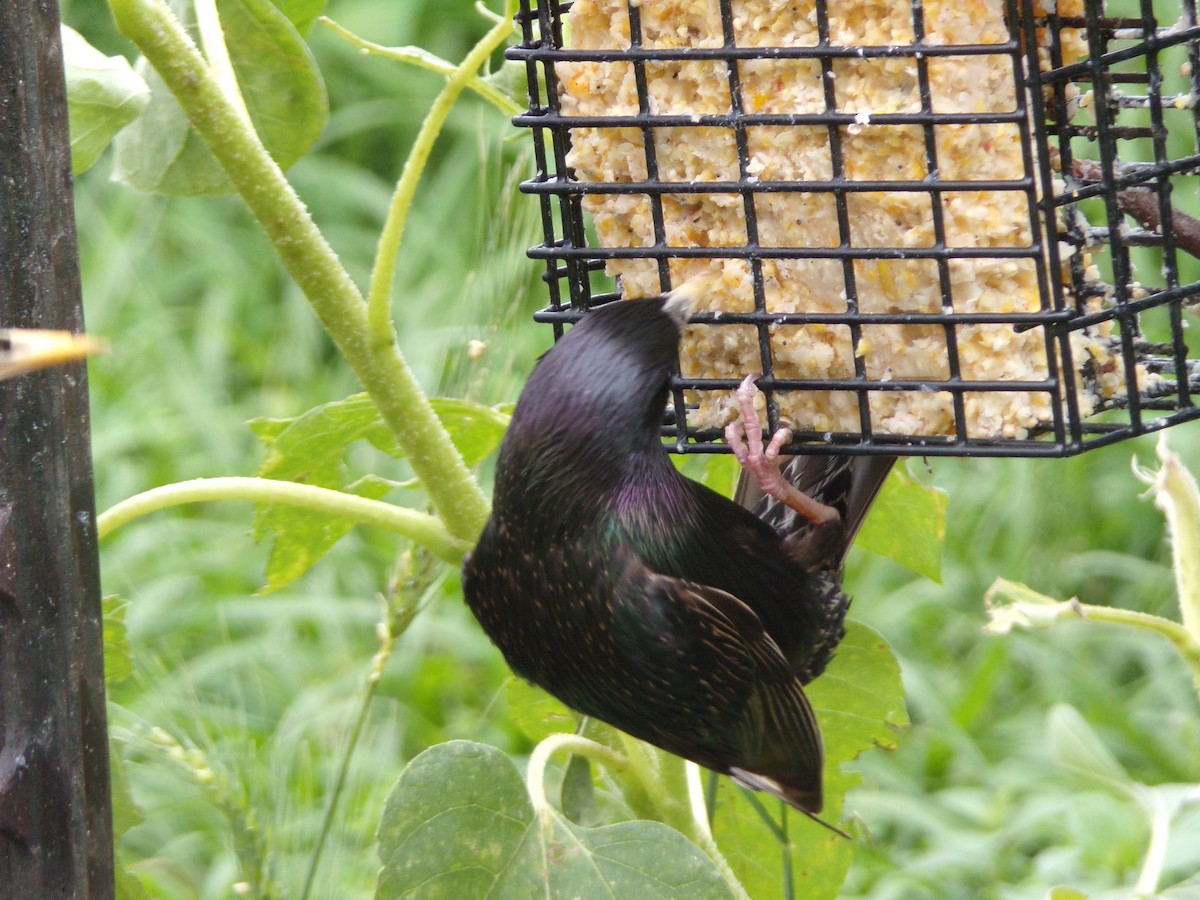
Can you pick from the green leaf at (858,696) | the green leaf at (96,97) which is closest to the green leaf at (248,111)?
the green leaf at (96,97)

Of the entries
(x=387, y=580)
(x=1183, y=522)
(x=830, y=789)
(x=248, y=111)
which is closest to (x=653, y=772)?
(x=830, y=789)

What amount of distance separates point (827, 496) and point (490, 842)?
706 mm

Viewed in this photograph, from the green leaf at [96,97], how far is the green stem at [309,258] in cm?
12

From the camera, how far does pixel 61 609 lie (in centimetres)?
126

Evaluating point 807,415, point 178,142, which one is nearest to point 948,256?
point 807,415

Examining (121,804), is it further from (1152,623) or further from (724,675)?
(1152,623)

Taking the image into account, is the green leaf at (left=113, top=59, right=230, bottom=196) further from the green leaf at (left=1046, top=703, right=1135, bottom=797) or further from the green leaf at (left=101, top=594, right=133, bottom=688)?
the green leaf at (left=1046, top=703, right=1135, bottom=797)

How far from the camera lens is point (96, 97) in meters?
1.58

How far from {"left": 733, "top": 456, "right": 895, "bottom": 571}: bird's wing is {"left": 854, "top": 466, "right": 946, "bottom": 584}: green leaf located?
0.13 feet

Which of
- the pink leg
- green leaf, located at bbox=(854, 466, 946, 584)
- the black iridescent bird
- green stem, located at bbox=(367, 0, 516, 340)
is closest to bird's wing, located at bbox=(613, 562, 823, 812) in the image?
the black iridescent bird

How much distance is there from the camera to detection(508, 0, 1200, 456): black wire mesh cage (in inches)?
54.7

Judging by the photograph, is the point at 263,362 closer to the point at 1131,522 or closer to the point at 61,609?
the point at 1131,522

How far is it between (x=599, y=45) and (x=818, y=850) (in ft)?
3.56

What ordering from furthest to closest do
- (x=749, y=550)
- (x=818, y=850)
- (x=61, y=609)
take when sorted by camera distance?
(x=818, y=850)
(x=749, y=550)
(x=61, y=609)
